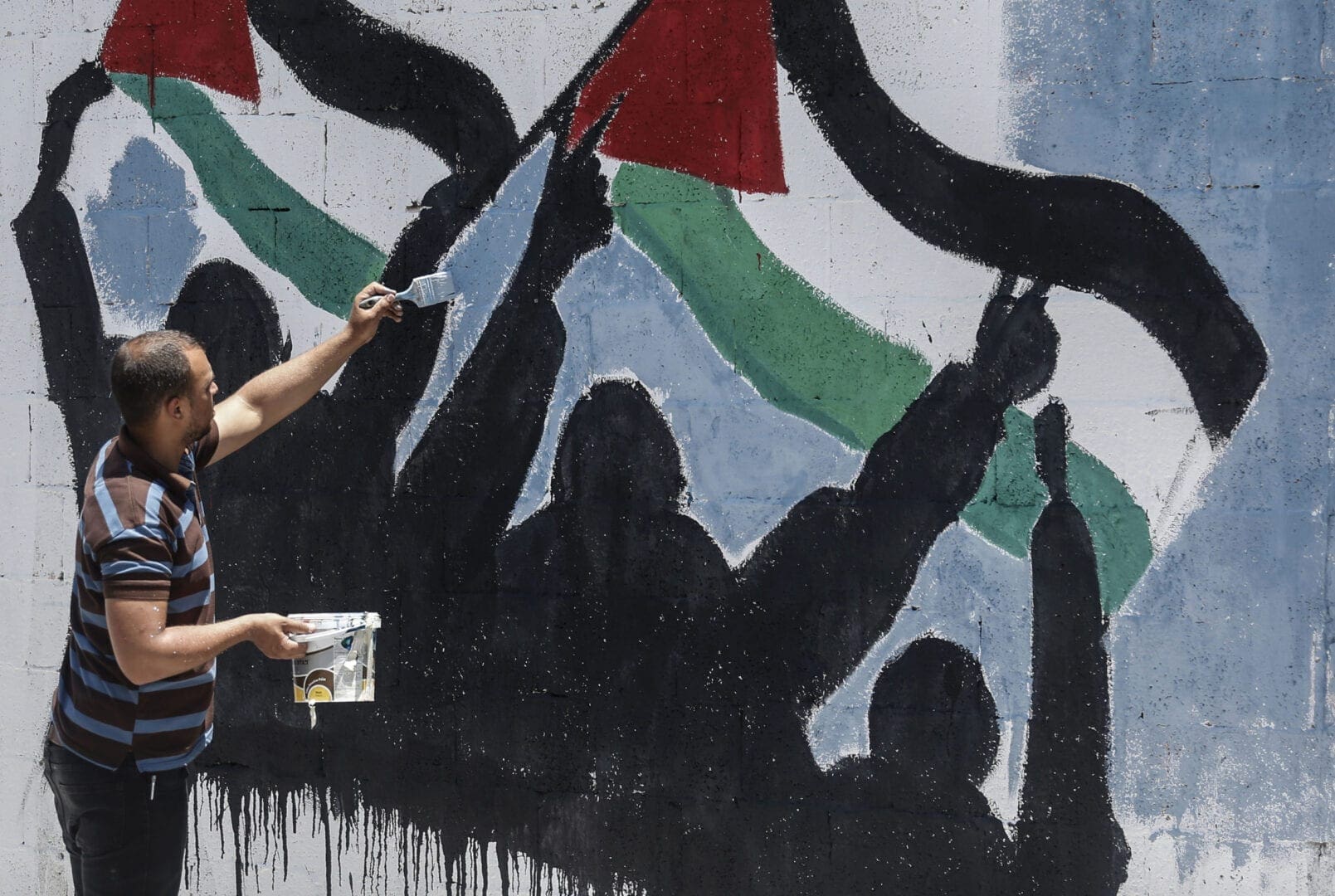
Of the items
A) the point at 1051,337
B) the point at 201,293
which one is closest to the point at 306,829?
the point at 201,293

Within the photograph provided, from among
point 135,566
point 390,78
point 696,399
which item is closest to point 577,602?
point 696,399

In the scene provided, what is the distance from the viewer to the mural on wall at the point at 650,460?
324 cm

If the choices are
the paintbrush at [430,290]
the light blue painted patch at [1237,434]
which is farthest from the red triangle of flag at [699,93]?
the light blue painted patch at [1237,434]

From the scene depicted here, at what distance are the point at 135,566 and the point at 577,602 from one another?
1.35 metres

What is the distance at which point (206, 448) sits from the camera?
2.84 meters

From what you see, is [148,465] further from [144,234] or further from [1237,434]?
[1237,434]

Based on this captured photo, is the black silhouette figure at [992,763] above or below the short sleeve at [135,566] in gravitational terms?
below

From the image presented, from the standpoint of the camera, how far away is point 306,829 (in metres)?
3.64

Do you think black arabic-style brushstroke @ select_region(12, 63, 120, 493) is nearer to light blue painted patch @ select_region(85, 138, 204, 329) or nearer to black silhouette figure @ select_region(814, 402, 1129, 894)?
light blue painted patch @ select_region(85, 138, 204, 329)

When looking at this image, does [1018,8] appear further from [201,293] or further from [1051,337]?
[201,293]

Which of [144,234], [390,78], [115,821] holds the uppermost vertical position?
[390,78]

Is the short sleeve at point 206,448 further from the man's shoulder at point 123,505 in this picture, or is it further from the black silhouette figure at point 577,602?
the black silhouette figure at point 577,602

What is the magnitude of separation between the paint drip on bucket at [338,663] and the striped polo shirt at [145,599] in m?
0.24

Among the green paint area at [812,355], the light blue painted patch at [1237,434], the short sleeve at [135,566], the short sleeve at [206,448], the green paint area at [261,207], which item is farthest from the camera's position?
the green paint area at [261,207]
